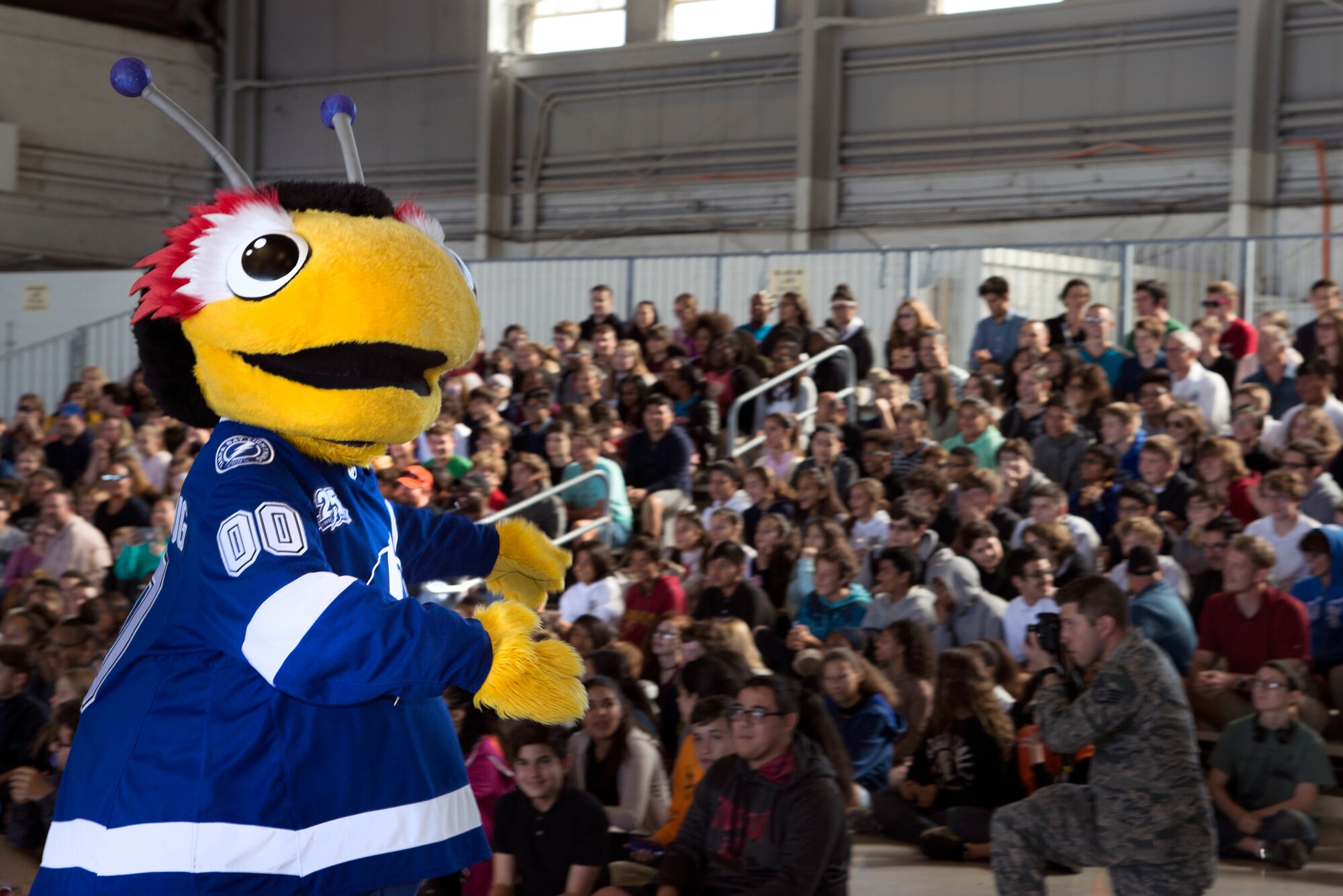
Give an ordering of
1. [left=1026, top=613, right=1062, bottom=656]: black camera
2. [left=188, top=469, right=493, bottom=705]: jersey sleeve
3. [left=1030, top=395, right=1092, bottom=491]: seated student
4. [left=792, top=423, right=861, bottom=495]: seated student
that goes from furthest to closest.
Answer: [left=792, top=423, right=861, bottom=495]: seated student
[left=1030, top=395, right=1092, bottom=491]: seated student
[left=1026, top=613, right=1062, bottom=656]: black camera
[left=188, top=469, right=493, bottom=705]: jersey sleeve

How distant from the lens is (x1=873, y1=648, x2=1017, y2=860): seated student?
5547mm

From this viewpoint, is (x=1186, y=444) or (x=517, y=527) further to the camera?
(x=1186, y=444)

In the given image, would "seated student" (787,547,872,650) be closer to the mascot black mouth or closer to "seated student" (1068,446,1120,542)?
"seated student" (1068,446,1120,542)

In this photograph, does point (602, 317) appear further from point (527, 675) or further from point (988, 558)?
point (527, 675)

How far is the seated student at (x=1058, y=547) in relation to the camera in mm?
6465

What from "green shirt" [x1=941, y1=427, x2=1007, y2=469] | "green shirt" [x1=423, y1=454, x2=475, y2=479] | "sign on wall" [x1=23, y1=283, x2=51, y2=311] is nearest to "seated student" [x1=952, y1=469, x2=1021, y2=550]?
"green shirt" [x1=941, y1=427, x2=1007, y2=469]

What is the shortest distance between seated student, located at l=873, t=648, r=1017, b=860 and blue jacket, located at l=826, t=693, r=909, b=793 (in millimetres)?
194

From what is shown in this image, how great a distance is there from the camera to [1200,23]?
12.7m

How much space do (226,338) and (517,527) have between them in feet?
2.40

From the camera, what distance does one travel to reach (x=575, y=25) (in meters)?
16.1

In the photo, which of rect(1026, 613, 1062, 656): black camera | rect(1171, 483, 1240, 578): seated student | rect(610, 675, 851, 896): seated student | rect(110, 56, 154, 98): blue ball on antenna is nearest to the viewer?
rect(110, 56, 154, 98): blue ball on antenna

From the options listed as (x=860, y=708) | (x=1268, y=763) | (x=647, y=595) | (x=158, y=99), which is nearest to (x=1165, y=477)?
(x=1268, y=763)

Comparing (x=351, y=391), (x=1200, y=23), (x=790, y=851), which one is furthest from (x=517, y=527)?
(x=1200, y=23)

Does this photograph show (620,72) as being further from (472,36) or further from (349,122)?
(349,122)
